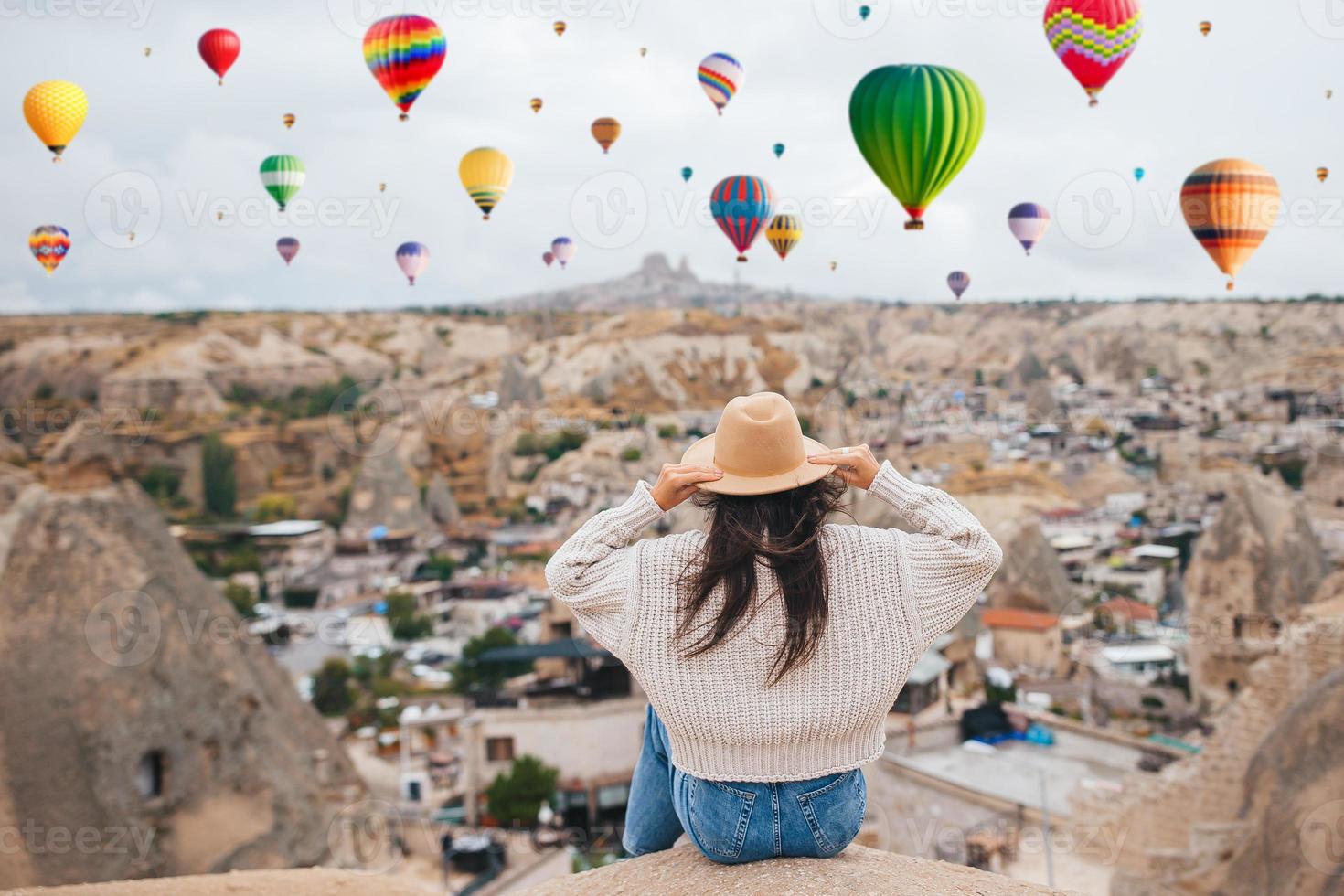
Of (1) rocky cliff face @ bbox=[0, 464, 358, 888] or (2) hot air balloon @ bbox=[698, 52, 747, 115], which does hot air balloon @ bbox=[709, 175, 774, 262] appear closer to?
(2) hot air balloon @ bbox=[698, 52, 747, 115]

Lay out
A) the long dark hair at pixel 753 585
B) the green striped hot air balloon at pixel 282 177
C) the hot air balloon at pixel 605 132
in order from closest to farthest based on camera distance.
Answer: the long dark hair at pixel 753 585 → the green striped hot air balloon at pixel 282 177 → the hot air balloon at pixel 605 132

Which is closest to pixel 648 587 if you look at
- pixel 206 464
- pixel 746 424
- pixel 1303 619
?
pixel 746 424

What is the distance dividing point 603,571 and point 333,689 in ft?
57.0

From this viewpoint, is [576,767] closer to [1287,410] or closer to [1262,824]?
[1262,824]

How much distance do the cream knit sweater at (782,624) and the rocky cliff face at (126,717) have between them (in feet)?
24.9

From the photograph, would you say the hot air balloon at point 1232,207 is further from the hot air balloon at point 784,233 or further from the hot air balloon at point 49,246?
the hot air balloon at point 49,246

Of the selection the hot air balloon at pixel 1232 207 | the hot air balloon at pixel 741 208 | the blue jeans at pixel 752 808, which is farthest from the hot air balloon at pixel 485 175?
the blue jeans at pixel 752 808

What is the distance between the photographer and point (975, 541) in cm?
158

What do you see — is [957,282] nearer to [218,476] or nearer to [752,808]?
[752,808]

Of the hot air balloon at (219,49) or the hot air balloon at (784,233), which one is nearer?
the hot air balloon at (219,49)

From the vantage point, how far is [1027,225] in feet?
42.4

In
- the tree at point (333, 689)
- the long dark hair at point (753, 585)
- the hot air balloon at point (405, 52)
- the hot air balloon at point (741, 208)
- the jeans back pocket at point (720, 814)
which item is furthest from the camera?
the tree at point (333, 689)

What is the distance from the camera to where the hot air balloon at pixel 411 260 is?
17.0m

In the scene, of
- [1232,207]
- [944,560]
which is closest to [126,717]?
[944,560]
